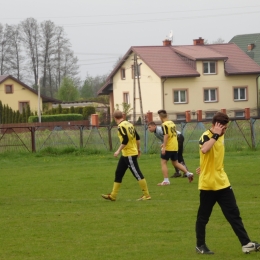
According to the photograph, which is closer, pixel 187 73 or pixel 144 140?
pixel 144 140

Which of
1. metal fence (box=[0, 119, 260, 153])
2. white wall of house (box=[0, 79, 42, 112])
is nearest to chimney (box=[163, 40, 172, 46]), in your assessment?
white wall of house (box=[0, 79, 42, 112])

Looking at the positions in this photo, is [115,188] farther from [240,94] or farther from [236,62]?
[236,62]

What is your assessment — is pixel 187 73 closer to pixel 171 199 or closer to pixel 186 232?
pixel 171 199

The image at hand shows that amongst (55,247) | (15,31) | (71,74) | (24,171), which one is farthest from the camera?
(71,74)

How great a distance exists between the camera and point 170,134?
17.7m

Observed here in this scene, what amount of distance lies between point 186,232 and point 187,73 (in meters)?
56.9

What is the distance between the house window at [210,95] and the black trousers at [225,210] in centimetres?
5966

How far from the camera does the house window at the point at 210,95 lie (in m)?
68.3

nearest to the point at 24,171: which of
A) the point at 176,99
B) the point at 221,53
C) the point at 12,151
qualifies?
the point at 12,151

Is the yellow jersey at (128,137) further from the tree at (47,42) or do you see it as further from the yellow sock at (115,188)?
the tree at (47,42)

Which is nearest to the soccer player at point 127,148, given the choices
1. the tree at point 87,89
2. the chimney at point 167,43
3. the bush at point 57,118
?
the bush at point 57,118

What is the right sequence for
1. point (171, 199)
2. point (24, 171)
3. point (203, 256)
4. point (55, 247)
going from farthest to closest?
1. point (24, 171)
2. point (171, 199)
3. point (55, 247)
4. point (203, 256)

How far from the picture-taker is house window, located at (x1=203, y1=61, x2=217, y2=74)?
2677 inches

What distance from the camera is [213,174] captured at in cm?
887
